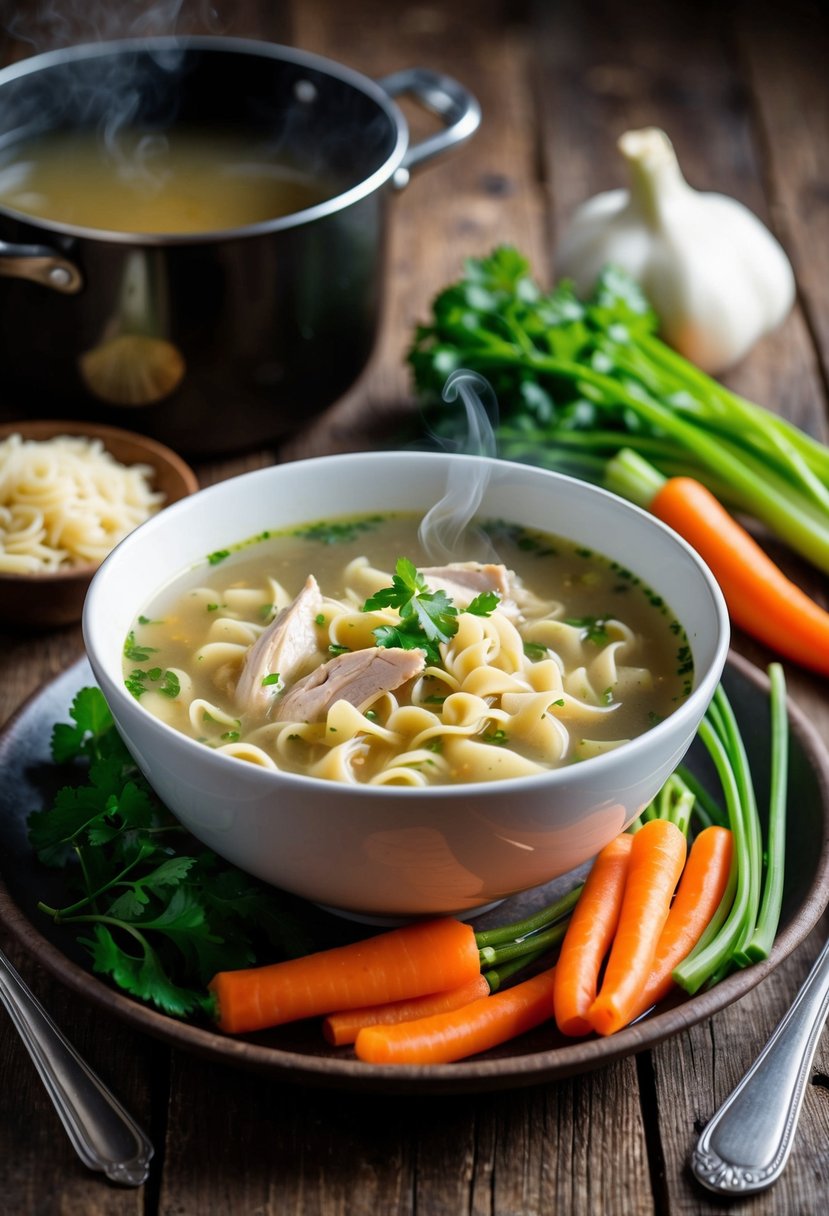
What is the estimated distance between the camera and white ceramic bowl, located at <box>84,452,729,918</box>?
2488mm

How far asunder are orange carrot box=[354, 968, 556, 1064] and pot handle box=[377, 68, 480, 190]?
10.4ft

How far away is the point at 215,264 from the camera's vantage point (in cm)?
435

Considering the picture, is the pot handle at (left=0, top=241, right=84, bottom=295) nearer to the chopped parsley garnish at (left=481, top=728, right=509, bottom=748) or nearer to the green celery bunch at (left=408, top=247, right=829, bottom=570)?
the green celery bunch at (left=408, top=247, right=829, bottom=570)

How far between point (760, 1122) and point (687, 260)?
3.81 metres

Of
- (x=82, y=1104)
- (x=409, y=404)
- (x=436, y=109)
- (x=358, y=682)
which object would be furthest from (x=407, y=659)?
(x=436, y=109)

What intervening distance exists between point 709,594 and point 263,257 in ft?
6.93

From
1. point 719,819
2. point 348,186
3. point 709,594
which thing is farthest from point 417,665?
point 348,186

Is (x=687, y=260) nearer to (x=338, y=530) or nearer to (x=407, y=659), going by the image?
(x=338, y=530)

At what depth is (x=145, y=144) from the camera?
17.8 feet

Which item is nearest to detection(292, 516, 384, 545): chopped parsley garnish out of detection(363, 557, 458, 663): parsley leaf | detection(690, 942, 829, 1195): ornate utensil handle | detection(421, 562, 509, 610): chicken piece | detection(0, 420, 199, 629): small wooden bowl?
detection(421, 562, 509, 610): chicken piece

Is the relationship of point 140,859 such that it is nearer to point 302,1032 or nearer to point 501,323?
point 302,1032

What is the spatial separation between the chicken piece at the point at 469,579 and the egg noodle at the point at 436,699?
0.06 metres

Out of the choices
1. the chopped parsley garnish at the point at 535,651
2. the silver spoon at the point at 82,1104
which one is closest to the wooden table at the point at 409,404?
the silver spoon at the point at 82,1104

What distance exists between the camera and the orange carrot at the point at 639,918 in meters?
2.61
